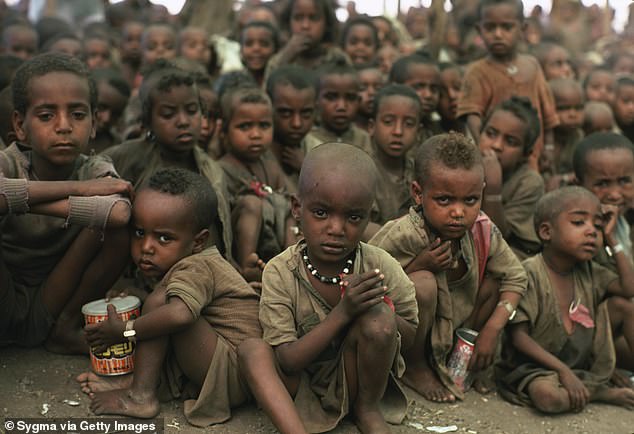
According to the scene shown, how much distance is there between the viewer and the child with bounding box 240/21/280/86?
6.21 meters

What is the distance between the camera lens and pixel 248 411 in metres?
2.80

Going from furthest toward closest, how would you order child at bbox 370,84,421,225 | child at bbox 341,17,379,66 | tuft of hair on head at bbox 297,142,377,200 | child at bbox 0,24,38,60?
child at bbox 341,17,379,66 < child at bbox 0,24,38,60 < child at bbox 370,84,421,225 < tuft of hair on head at bbox 297,142,377,200

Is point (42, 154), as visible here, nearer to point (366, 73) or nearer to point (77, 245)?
point (77, 245)

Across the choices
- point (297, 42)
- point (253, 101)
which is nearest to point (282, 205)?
point (253, 101)

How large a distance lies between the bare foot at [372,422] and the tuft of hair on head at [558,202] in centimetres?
146

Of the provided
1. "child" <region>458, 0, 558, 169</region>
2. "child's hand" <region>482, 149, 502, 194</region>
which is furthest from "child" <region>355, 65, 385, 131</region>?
"child's hand" <region>482, 149, 502, 194</region>

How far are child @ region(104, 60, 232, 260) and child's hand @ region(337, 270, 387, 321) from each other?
1.33 metres

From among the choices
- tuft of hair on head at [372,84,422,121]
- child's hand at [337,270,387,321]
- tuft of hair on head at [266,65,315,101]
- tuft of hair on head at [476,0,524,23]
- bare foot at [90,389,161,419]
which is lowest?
bare foot at [90,389,161,419]

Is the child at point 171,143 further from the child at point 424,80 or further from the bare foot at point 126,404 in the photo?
the child at point 424,80

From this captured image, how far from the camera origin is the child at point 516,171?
4.21 meters

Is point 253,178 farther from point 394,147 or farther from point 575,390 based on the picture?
point 575,390

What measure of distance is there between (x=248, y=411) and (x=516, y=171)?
8.24ft

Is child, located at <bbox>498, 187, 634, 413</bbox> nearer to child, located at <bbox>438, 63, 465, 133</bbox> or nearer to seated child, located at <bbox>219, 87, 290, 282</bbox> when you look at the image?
seated child, located at <bbox>219, 87, 290, 282</bbox>

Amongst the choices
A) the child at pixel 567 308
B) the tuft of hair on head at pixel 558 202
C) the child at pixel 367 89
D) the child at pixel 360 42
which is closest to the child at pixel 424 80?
the child at pixel 367 89
